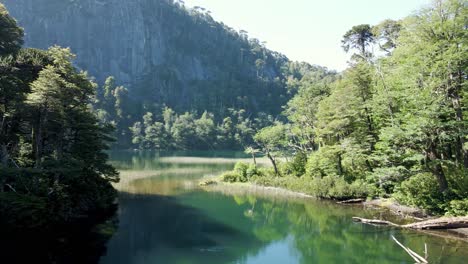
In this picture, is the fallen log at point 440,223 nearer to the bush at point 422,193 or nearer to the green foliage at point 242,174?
the bush at point 422,193

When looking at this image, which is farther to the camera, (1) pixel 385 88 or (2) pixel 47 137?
(1) pixel 385 88

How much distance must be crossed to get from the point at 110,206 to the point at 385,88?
23.4m

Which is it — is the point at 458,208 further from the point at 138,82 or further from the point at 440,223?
the point at 138,82

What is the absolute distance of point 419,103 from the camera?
25.2 meters

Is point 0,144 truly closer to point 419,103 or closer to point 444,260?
point 444,260

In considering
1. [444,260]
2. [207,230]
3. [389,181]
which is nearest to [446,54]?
[389,181]

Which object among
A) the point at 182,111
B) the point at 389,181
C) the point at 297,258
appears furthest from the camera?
the point at 182,111

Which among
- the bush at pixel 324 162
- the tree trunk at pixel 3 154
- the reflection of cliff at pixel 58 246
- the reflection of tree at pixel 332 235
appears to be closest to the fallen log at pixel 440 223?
the reflection of tree at pixel 332 235

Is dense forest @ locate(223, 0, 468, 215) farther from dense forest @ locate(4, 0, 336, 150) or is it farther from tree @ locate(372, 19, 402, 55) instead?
dense forest @ locate(4, 0, 336, 150)

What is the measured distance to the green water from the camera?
19.1 meters

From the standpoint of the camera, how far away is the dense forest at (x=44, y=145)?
65.0 feet

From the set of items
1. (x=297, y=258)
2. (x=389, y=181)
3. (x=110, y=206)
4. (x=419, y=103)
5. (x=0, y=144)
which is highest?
(x=419, y=103)

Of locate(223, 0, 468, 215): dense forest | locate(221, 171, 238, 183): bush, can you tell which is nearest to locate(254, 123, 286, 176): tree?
locate(221, 171, 238, 183): bush

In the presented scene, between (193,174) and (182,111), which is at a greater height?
(182,111)
